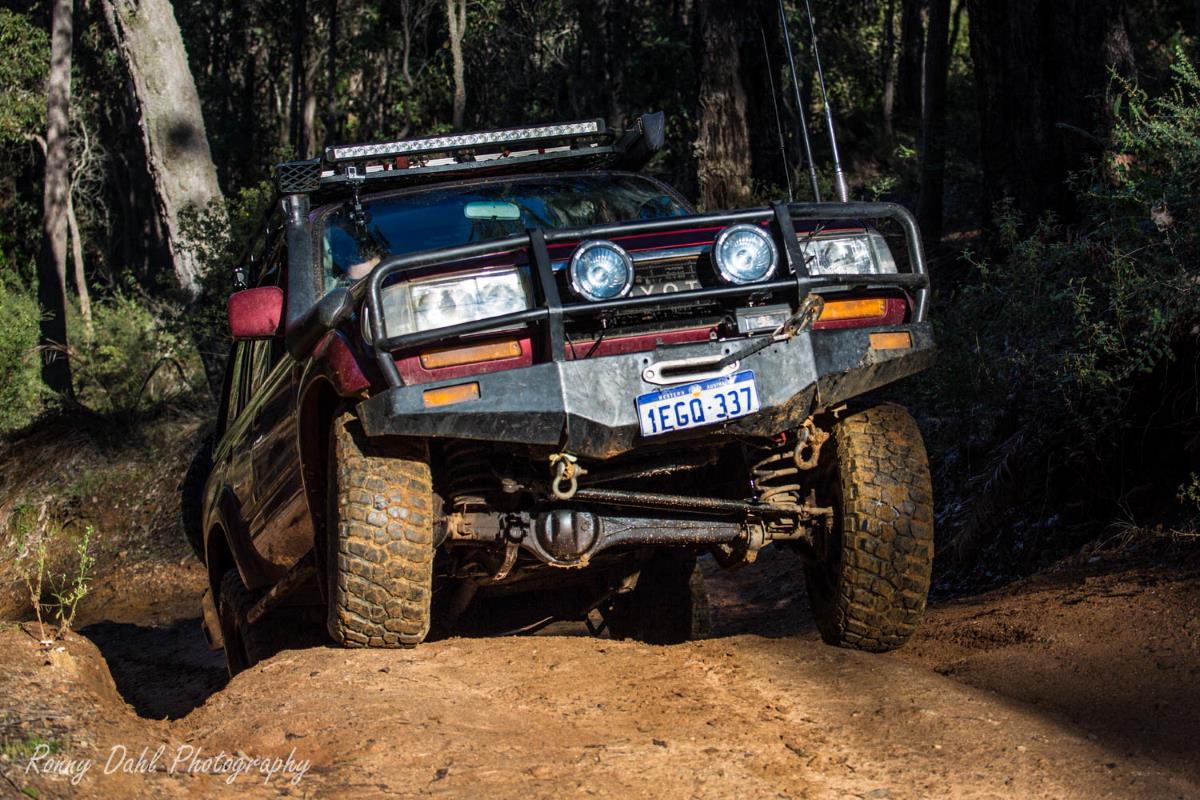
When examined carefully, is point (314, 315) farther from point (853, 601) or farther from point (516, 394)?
point (853, 601)

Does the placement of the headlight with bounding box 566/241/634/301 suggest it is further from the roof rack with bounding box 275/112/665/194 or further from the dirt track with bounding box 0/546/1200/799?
the roof rack with bounding box 275/112/665/194

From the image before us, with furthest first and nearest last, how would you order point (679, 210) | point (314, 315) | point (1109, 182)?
point (1109, 182), point (679, 210), point (314, 315)

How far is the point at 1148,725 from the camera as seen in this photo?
4.20 metres

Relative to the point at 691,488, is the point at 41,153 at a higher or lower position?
higher

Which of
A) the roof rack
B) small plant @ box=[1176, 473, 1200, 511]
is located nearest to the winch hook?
the roof rack

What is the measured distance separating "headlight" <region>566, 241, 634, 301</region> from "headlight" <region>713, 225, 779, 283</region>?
0.33m

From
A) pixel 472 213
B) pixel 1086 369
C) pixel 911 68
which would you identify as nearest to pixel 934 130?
pixel 1086 369

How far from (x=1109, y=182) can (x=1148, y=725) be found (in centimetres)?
468

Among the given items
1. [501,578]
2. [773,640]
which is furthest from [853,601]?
[501,578]

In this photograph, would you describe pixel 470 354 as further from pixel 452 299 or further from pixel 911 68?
pixel 911 68

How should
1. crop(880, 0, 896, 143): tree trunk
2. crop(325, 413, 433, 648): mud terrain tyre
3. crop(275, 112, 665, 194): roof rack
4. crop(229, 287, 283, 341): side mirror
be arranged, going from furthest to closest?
crop(880, 0, 896, 143): tree trunk → crop(275, 112, 665, 194): roof rack → crop(229, 287, 283, 341): side mirror → crop(325, 413, 433, 648): mud terrain tyre

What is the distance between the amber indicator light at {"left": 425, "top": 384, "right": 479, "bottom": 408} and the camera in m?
4.51

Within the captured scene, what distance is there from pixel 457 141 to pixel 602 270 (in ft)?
5.93

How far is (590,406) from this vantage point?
4.53 m
